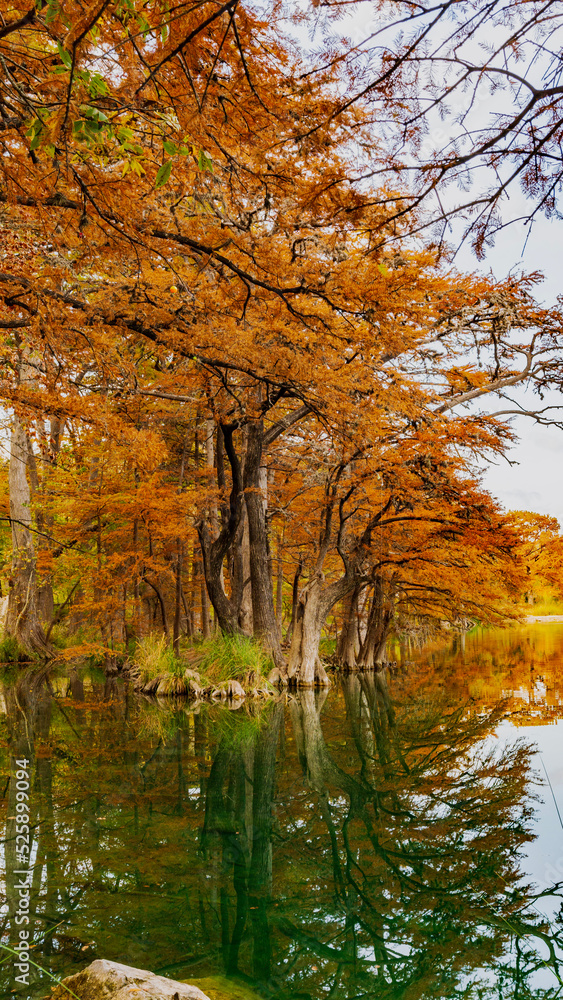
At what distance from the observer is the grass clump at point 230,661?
11.9 meters

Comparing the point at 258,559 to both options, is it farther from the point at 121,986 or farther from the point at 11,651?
the point at 121,986

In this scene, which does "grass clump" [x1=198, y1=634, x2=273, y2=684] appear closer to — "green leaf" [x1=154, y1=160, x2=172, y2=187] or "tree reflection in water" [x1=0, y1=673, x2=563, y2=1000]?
"tree reflection in water" [x1=0, y1=673, x2=563, y2=1000]

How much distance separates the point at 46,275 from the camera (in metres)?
5.18

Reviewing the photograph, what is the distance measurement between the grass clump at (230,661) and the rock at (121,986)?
9748 millimetres

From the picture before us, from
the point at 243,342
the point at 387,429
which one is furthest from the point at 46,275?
the point at 387,429

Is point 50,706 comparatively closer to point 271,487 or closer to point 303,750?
point 303,750

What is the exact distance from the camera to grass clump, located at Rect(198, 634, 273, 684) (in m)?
11.9

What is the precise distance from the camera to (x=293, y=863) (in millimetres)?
3805

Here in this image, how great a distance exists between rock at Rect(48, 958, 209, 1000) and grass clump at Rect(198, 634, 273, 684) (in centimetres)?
975

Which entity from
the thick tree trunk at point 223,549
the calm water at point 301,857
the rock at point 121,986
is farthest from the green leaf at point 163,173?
the thick tree trunk at point 223,549

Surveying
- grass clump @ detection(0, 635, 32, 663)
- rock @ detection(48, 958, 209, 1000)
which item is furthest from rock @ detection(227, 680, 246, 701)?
rock @ detection(48, 958, 209, 1000)

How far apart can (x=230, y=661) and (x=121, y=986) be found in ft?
32.9

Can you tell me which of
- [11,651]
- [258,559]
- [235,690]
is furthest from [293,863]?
[11,651]

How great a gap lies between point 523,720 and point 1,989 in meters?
6.83
